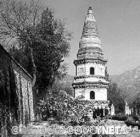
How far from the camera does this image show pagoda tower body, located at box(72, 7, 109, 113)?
32156 mm

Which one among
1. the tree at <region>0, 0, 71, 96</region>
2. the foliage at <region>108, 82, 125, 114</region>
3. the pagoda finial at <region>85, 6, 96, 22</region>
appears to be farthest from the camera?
the foliage at <region>108, 82, 125, 114</region>

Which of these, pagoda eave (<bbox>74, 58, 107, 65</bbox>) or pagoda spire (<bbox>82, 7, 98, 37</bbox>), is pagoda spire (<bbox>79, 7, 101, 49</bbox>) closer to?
pagoda spire (<bbox>82, 7, 98, 37</bbox>)

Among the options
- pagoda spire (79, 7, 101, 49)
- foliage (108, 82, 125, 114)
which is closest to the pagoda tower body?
pagoda spire (79, 7, 101, 49)

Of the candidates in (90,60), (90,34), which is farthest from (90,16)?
(90,60)

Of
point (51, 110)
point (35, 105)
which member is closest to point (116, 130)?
point (51, 110)

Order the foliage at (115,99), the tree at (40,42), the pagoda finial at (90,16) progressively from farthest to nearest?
the foliage at (115,99), the pagoda finial at (90,16), the tree at (40,42)

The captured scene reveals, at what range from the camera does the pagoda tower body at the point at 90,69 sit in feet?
105

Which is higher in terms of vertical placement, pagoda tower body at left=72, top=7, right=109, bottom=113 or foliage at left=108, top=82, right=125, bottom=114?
pagoda tower body at left=72, top=7, right=109, bottom=113

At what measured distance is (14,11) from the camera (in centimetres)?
2131

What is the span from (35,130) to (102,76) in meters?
19.5

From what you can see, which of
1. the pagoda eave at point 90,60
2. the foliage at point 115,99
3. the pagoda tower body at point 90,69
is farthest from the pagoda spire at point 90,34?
the foliage at point 115,99

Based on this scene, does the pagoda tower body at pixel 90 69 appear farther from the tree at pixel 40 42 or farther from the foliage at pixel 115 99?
the foliage at pixel 115 99

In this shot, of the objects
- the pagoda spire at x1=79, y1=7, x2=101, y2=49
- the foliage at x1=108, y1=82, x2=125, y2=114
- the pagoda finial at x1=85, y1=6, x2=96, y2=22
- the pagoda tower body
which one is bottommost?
the foliage at x1=108, y1=82, x2=125, y2=114

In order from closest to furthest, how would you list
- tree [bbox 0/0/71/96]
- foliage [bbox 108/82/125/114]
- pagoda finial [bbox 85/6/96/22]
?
tree [bbox 0/0/71/96] < pagoda finial [bbox 85/6/96/22] < foliage [bbox 108/82/125/114]
